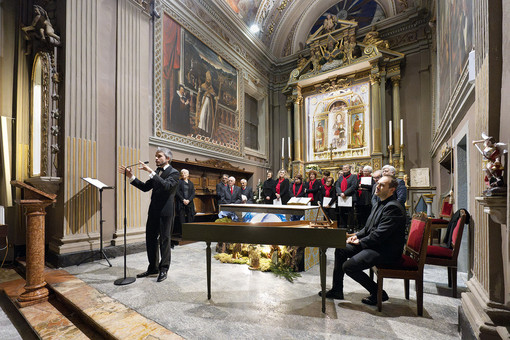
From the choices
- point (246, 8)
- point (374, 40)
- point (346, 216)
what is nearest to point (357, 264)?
point (346, 216)

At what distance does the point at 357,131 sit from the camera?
9.04 metres

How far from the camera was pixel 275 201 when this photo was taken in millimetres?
6812

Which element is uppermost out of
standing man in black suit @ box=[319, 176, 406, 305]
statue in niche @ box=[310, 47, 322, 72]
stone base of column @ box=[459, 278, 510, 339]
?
statue in niche @ box=[310, 47, 322, 72]

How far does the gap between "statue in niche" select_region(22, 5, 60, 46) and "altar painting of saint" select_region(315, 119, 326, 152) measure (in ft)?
26.5

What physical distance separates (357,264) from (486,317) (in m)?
Result: 0.95

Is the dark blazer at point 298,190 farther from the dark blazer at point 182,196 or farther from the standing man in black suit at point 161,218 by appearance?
the standing man in black suit at point 161,218

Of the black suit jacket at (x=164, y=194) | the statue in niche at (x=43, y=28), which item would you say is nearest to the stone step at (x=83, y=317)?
the black suit jacket at (x=164, y=194)

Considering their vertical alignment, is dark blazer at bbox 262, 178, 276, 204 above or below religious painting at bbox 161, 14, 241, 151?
below

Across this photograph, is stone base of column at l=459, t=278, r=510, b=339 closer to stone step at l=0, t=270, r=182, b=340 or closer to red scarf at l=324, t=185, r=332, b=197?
stone step at l=0, t=270, r=182, b=340

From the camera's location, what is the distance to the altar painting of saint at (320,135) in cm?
970

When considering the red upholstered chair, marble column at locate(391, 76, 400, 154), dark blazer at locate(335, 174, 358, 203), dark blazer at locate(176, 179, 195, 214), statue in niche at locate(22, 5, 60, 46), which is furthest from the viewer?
marble column at locate(391, 76, 400, 154)

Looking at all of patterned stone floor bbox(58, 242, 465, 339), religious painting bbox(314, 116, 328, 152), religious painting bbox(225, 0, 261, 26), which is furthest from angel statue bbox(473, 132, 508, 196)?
religious painting bbox(225, 0, 261, 26)

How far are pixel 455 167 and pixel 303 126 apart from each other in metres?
6.67

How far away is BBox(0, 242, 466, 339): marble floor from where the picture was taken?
2068 mm
